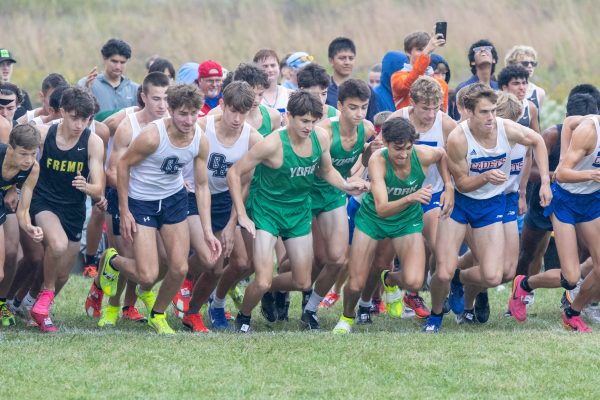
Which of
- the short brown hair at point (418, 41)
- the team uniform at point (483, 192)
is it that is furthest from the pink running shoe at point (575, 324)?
the short brown hair at point (418, 41)

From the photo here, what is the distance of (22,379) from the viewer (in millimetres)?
8852

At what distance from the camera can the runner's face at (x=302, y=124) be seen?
10891 millimetres

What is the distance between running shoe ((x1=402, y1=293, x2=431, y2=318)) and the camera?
12.5m

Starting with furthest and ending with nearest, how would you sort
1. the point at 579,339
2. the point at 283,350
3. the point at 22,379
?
the point at 579,339 < the point at 283,350 < the point at 22,379

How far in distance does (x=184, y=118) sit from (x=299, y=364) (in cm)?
258

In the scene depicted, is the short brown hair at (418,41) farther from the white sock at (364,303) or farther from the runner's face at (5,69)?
the runner's face at (5,69)

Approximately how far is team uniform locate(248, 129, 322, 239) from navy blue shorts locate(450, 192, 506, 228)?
4.71ft

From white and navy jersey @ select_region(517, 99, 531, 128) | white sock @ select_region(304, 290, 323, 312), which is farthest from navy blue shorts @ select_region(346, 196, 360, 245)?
white and navy jersey @ select_region(517, 99, 531, 128)

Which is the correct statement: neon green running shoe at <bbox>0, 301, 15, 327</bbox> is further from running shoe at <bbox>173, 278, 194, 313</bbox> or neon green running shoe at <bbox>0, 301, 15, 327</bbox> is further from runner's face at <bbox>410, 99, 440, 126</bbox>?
runner's face at <bbox>410, 99, 440, 126</bbox>

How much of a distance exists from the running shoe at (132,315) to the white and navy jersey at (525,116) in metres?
4.48

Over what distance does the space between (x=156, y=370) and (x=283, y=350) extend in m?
1.24

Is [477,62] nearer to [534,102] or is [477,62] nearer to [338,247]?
[534,102]

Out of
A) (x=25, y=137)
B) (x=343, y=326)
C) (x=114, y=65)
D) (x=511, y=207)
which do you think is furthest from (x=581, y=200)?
(x=114, y=65)

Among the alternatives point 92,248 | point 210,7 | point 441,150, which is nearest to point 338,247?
point 441,150
